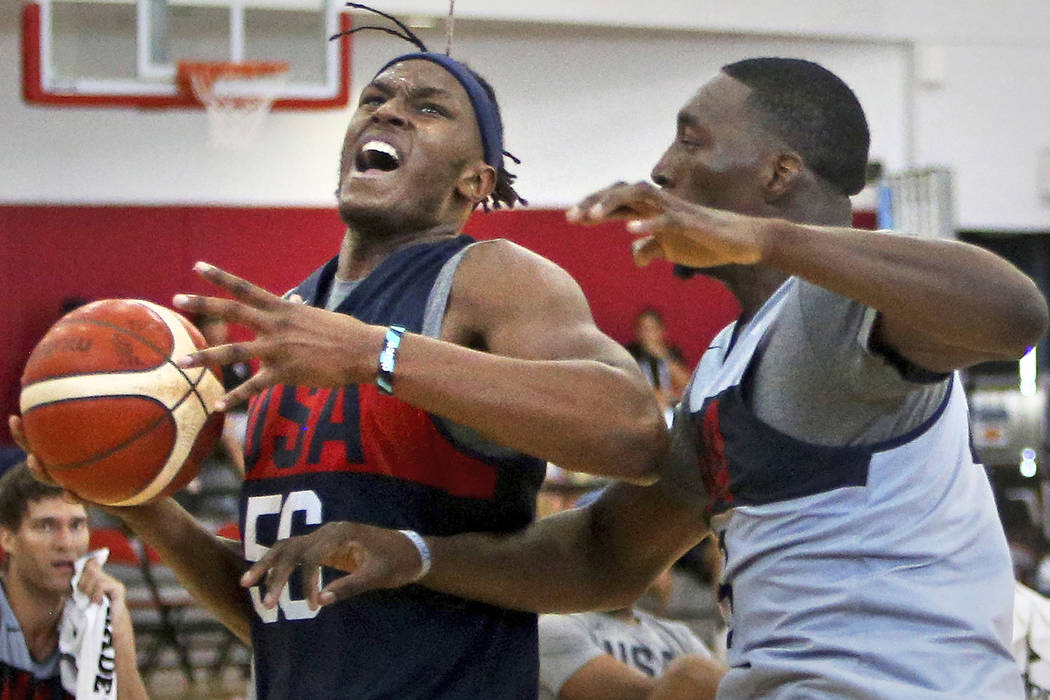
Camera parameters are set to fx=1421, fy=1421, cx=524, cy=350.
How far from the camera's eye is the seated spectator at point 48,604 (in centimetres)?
460

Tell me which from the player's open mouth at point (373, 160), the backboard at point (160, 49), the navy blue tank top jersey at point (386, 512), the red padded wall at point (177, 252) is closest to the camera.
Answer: the navy blue tank top jersey at point (386, 512)

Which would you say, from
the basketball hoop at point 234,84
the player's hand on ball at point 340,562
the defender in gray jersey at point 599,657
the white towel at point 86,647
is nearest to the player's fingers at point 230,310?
the player's hand on ball at point 340,562

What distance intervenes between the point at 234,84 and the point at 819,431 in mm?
6962

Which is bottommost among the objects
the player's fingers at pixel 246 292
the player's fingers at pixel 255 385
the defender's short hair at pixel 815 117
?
the player's fingers at pixel 255 385

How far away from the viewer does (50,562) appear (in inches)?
190

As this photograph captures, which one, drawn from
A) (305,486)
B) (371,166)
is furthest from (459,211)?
(305,486)

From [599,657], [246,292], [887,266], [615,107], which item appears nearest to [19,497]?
[599,657]

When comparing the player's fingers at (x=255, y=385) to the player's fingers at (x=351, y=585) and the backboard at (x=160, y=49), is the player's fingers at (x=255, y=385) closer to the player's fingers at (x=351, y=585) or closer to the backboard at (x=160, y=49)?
the player's fingers at (x=351, y=585)

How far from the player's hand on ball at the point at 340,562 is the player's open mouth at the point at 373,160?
0.83m

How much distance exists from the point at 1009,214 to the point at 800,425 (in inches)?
436

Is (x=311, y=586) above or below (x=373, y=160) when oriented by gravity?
below

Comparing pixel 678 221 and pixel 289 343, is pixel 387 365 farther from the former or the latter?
pixel 678 221

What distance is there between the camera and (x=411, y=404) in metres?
2.35

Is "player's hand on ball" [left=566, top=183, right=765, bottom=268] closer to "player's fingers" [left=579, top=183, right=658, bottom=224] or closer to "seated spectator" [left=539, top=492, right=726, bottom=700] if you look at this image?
"player's fingers" [left=579, top=183, right=658, bottom=224]
